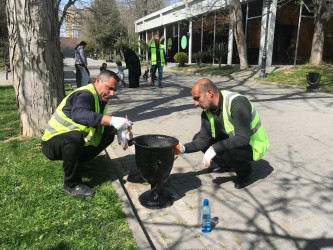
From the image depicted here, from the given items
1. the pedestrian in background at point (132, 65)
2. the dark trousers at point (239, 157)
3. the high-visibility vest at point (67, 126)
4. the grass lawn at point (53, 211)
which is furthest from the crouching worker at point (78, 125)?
the pedestrian in background at point (132, 65)

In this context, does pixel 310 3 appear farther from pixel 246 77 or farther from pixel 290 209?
pixel 290 209

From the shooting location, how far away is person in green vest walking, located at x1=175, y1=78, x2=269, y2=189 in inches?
126

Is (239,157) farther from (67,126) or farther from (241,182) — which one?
(67,126)

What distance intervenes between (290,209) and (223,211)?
72 cm

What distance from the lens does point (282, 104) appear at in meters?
8.95

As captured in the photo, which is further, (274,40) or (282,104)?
(274,40)

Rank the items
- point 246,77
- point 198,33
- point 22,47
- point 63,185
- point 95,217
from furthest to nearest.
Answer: point 198,33 → point 246,77 → point 22,47 → point 63,185 → point 95,217

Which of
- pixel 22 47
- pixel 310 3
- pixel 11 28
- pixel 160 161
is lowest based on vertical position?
pixel 160 161

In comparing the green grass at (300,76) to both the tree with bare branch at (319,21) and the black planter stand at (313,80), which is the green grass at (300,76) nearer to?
the black planter stand at (313,80)

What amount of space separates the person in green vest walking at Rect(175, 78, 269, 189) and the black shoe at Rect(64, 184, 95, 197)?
1088 millimetres

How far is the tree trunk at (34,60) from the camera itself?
4.83 m

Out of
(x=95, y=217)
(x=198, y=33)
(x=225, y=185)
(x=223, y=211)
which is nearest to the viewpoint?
(x=95, y=217)

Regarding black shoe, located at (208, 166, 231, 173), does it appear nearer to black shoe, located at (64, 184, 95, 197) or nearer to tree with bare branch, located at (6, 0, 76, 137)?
black shoe, located at (64, 184, 95, 197)

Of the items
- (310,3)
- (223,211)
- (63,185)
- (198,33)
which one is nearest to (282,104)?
(223,211)
